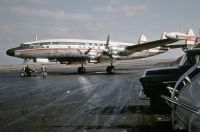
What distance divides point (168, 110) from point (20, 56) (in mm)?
27537

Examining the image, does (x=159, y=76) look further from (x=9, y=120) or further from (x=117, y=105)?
(x=9, y=120)

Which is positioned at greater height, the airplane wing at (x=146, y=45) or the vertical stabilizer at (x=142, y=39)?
the vertical stabilizer at (x=142, y=39)

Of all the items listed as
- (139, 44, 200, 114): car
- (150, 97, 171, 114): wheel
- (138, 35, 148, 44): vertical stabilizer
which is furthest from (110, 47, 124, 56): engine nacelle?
(139, 44, 200, 114): car

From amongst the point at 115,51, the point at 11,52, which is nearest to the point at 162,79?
the point at 115,51

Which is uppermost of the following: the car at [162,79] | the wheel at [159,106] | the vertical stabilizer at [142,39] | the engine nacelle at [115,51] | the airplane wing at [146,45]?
the vertical stabilizer at [142,39]

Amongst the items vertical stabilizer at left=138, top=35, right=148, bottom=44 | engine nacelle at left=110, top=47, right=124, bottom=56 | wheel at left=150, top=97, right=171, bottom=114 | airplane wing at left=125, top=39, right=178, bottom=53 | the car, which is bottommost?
wheel at left=150, top=97, right=171, bottom=114

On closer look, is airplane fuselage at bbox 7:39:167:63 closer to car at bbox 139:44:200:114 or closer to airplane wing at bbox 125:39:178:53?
airplane wing at bbox 125:39:178:53

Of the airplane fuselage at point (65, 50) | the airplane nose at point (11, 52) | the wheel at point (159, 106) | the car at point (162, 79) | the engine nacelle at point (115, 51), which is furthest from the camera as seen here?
the engine nacelle at point (115, 51)

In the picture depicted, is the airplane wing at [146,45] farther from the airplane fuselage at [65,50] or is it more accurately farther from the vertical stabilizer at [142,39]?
the vertical stabilizer at [142,39]

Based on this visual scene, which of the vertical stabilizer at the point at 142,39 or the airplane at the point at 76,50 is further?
the vertical stabilizer at the point at 142,39

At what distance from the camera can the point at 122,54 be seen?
37.3m

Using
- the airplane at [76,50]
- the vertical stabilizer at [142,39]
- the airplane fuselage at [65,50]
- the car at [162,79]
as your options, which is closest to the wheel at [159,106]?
the car at [162,79]

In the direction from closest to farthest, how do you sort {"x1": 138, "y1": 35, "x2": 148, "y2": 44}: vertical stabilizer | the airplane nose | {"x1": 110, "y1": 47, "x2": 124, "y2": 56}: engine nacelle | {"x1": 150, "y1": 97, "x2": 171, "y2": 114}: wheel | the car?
the car
{"x1": 150, "y1": 97, "x2": 171, "y2": 114}: wheel
the airplane nose
{"x1": 110, "y1": 47, "x2": 124, "y2": 56}: engine nacelle
{"x1": 138, "y1": 35, "x2": 148, "y2": 44}: vertical stabilizer

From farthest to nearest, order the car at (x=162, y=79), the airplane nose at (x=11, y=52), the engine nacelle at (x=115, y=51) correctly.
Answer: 1. the engine nacelle at (x=115, y=51)
2. the airplane nose at (x=11, y=52)
3. the car at (x=162, y=79)
